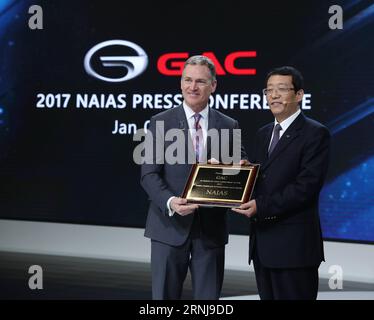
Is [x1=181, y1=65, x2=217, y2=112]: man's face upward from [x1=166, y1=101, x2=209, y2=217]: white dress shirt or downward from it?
upward

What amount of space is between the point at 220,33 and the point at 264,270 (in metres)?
3.49

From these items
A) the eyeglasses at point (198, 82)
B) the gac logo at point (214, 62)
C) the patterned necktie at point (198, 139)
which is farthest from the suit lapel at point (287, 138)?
the gac logo at point (214, 62)

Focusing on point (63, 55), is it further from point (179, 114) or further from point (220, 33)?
point (179, 114)

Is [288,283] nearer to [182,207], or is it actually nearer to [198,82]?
[182,207]

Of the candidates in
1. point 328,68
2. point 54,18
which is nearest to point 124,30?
point 54,18

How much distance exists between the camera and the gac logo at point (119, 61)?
6.44 m

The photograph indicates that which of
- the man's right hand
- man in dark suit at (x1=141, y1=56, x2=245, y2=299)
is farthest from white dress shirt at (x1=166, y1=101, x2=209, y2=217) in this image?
the man's right hand

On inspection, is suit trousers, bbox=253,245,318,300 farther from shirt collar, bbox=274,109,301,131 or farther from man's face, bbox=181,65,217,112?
man's face, bbox=181,65,217,112

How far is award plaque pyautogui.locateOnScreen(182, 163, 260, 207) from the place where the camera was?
3109mm

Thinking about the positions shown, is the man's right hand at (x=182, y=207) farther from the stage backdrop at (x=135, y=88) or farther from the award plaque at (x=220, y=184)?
the stage backdrop at (x=135, y=88)

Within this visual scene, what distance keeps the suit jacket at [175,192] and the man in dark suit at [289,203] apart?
193 millimetres

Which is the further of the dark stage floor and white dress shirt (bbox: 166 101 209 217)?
the dark stage floor

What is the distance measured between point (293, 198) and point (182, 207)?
1.72 ft

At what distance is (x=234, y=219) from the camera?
6.21 meters
